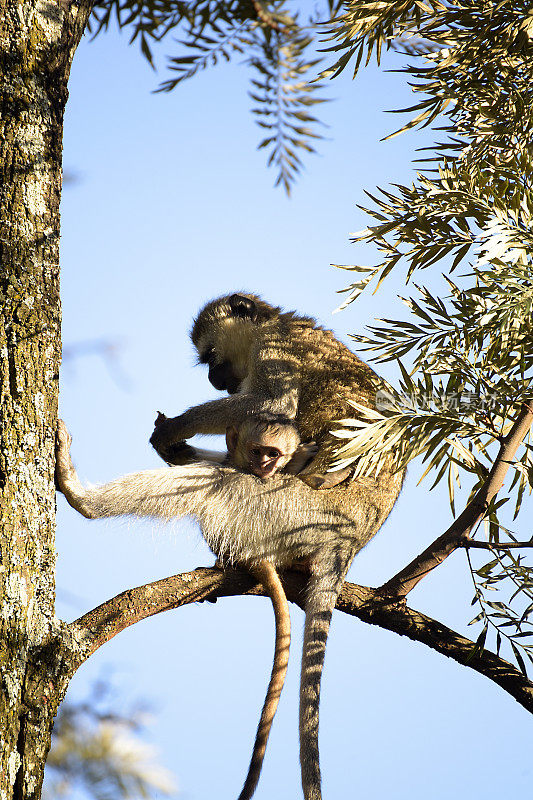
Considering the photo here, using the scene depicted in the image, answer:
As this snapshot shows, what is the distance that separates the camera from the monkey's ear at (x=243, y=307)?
15.4ft

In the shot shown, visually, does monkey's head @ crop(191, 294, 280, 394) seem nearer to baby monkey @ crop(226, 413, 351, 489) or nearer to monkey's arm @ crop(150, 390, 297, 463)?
monkey's arm @ crop(150, 390, 297, 463)

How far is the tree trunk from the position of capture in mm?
2514

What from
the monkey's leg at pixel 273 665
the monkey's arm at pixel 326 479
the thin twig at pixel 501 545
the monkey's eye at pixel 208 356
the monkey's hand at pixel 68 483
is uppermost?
the monkey's eye at pixel 208 356

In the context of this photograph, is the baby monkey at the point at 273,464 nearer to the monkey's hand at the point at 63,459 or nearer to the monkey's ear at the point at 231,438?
the monkey's ear at the point at 231,438

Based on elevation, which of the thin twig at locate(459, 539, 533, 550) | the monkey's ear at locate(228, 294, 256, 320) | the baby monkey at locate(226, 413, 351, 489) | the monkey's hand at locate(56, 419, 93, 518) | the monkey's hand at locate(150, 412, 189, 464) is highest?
the monkey's ear at locate(228, 294, 256, 320)

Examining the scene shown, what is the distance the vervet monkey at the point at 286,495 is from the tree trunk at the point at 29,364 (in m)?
0.80

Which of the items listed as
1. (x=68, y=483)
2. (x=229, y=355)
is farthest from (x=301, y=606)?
(x=229, y=355)

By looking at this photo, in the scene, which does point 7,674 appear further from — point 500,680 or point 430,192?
point 430,192

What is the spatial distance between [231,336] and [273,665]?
2.09 metres

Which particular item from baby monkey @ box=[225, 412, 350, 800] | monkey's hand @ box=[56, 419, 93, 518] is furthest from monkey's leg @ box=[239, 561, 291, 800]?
monkey's hand @ box=[56, 419, 93, 518]

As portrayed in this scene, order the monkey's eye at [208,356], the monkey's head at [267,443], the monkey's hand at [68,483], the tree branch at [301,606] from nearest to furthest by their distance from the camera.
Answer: the tree branch at [301,606] → the monkey's hand at [68,483] → the monkey's head at [267,443] → the monkey's eye at [208,356]

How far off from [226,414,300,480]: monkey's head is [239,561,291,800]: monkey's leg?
0.49 metres

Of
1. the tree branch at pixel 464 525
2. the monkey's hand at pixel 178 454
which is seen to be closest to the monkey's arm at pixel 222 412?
the monkey's hand at pixel 178 454

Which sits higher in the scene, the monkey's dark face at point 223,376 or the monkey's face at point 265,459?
the monkey's dark face at point 223,376
